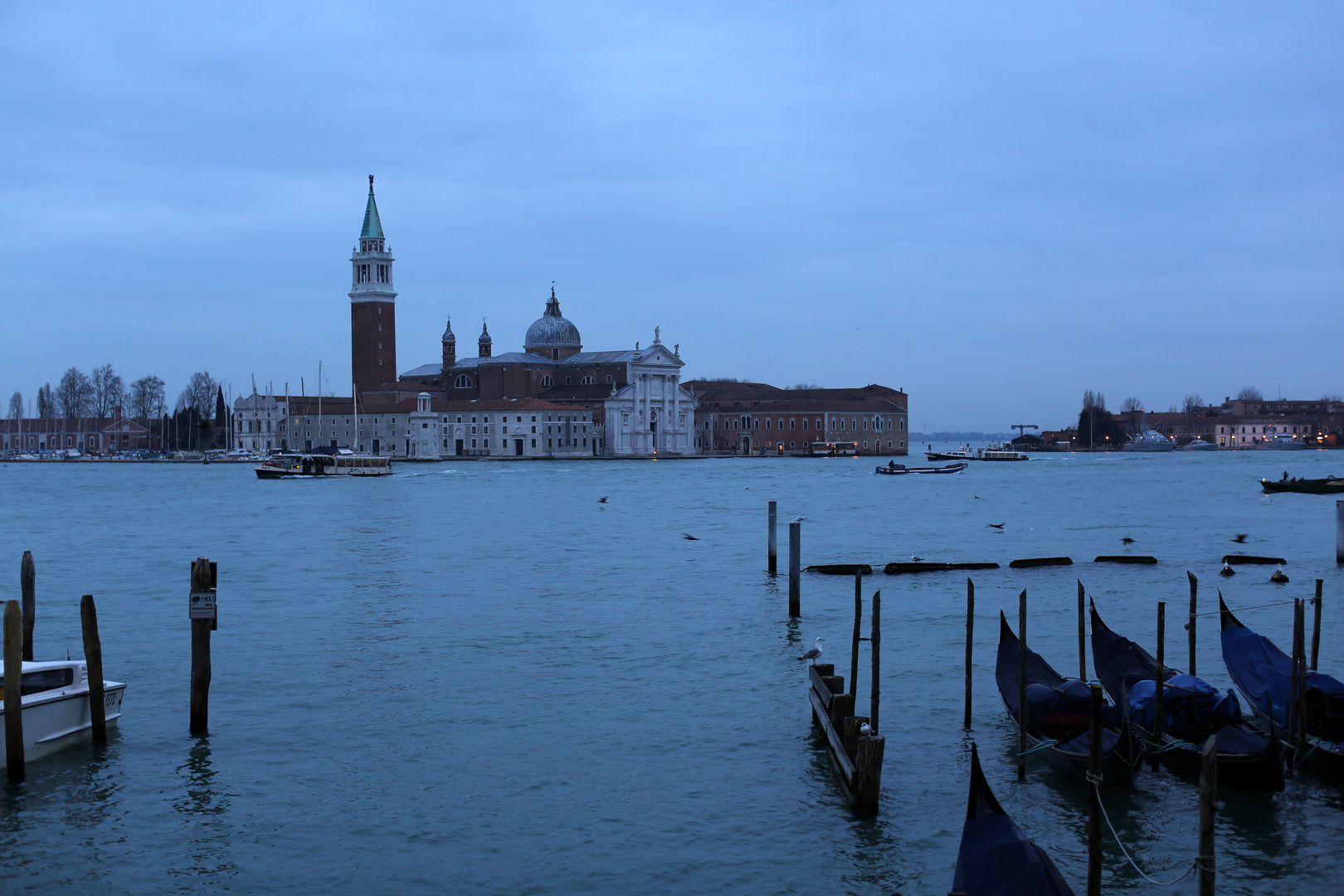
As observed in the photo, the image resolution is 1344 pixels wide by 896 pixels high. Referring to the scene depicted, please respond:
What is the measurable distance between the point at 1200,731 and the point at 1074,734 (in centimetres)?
73

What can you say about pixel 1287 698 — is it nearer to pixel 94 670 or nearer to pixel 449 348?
pixel 94 670

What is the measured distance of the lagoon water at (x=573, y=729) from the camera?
6660 mm

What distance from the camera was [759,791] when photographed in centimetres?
770

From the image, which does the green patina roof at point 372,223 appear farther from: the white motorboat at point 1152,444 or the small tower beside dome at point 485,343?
the white motorboat at point 1152,444

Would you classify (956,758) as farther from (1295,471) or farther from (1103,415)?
(1103,415)

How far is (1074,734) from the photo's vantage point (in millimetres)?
7883

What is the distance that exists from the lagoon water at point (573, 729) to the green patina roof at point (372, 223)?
62917 mm

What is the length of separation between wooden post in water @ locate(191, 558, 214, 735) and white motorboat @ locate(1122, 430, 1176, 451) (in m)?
111

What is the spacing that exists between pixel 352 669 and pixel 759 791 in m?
5.12

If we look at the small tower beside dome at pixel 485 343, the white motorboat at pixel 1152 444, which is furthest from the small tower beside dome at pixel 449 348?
the white motorboat at pixel 1152 444

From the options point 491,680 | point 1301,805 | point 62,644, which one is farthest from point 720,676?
point 62,644

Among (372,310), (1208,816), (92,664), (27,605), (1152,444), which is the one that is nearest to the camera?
(1208,816)

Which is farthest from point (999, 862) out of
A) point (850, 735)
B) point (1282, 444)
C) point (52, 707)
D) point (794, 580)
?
point (1282, 444)

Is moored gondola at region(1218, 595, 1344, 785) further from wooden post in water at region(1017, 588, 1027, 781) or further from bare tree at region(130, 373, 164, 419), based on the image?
bare tree at region(130, 373, 164, 419)
